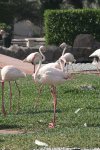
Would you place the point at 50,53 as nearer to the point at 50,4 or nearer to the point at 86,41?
the point at 86,41

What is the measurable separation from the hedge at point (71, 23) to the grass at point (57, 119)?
32.4 ft

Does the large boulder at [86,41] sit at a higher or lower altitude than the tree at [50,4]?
lower

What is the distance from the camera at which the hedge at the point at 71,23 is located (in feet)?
57.4

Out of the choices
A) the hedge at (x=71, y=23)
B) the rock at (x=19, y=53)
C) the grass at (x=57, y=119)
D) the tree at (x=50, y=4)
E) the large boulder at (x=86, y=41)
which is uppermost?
the tree at (x=50, y=4)

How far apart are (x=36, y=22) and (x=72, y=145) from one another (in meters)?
31.5

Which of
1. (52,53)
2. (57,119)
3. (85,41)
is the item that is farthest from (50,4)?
(57,119)

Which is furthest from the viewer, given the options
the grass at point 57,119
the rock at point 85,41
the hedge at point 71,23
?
the hedge at point 71,23

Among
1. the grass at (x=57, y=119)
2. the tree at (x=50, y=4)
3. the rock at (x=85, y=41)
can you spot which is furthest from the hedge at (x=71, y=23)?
the grass at (x=57, y=119)

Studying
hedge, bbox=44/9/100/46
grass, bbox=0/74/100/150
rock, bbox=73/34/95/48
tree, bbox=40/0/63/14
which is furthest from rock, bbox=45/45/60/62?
tree, bbox=40/0/63/14

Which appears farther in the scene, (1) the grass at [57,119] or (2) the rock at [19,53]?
(2) the rock at [19,53]

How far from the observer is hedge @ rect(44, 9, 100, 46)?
57.4 feet

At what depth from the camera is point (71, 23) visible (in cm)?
1752

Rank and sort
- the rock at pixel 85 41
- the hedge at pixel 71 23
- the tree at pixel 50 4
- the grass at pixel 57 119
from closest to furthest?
the grass at pixel 57 119 < the rock at pixel 85 41 < the hedge at pixel 71 23 < the tree at pixel 50 4

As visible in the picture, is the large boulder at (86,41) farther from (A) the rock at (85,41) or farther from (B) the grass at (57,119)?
(B) the grass at (57,119)
